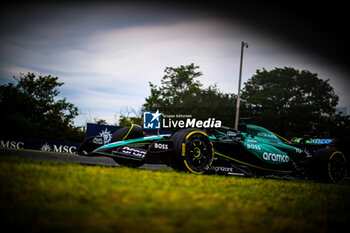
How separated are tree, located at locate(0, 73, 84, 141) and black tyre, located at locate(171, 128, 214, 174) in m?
31.7

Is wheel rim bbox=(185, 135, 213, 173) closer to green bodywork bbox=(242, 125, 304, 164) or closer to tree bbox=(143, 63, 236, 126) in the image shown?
green bodywork bbox=(242, 125, 304, 164)

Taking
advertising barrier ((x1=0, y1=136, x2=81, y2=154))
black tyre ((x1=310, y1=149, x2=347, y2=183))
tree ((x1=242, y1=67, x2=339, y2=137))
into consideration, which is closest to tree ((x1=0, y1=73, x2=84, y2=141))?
advertising barrier ((x1=0, y1=136, x2=81, y2=154))

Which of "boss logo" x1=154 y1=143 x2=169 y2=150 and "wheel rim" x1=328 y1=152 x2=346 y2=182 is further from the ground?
"boss logo" x1=154 y1=143 x2=169 y2=150

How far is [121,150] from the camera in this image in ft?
16.9

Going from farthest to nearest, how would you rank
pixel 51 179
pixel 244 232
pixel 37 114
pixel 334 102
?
1. pixel 37 114
2. pixel 334 102
3. pixel 51 179
4. pixel 244 232

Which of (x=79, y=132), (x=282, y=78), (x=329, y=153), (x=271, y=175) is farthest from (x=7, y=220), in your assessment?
(x=282, y=78)

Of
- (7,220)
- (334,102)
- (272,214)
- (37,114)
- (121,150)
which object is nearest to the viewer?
(7,220)

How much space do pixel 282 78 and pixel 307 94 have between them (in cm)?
388

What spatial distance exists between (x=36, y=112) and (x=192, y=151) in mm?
39579

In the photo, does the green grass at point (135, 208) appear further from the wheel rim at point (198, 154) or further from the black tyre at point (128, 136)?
the black tyre at point (128, 136)

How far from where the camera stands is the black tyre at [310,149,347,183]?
690 centimetres

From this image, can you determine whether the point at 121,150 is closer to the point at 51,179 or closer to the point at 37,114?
the point at 51,179

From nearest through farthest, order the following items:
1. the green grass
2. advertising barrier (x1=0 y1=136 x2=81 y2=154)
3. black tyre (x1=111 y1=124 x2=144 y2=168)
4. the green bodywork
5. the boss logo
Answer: the green grass → the boss logo → black tyre (x1=111 y1=124 x2=144 y2=168) → the green bodywork → advertising barrier (x1=0 y1=136 x2=81 y2=154)

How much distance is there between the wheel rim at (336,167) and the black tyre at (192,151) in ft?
11.2
